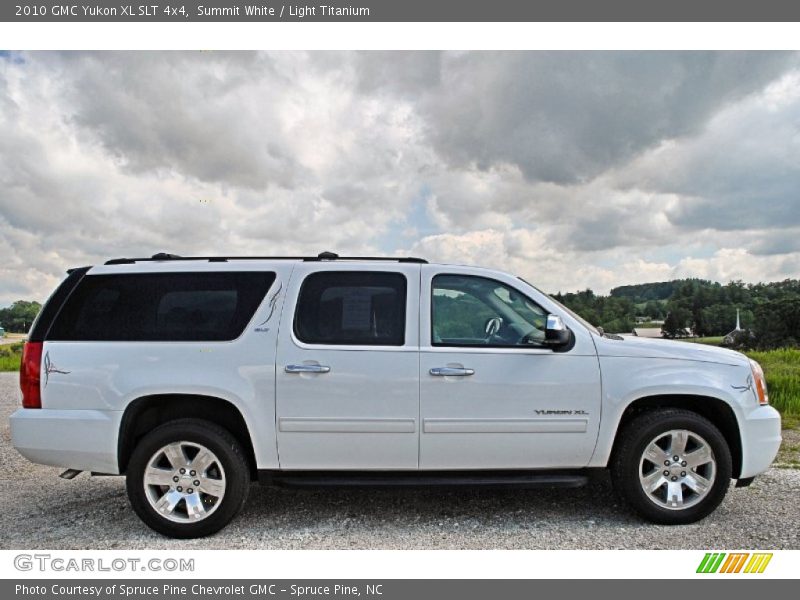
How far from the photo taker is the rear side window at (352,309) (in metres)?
4.33

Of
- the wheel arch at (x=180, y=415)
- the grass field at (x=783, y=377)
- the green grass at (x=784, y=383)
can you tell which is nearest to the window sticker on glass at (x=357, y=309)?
the wheel arch at (x=180, y=415)

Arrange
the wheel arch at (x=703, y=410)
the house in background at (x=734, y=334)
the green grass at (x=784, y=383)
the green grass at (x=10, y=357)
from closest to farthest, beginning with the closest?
1. the wheel arch at (x=703, y=410)
2. the green grass at (x=784, y=383)
3. the green grass at (x=10, y=357)
4. the house in background at (x=734, y=334)

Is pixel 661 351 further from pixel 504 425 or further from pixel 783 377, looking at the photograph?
pixel 783 377

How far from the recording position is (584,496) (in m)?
5.18

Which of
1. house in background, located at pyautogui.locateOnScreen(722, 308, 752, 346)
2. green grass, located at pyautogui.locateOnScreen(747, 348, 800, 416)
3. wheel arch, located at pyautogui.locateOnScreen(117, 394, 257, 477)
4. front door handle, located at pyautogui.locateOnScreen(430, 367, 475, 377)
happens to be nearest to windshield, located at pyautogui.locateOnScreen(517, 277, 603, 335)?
front door handle, located at pyautogui.locateOnScreen(430, 367, 475, 377)

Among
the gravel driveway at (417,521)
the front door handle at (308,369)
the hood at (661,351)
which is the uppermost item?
the hood at (661,351)

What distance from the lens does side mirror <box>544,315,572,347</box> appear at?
13.7ft

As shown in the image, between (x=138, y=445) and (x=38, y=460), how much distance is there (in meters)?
0.82

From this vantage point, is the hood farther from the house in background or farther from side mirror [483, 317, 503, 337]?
the house in background

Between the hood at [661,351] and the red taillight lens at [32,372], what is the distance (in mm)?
4126

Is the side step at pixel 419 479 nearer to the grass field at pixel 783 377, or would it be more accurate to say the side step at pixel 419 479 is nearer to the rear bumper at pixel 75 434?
the rear bumper at pixel 75 434

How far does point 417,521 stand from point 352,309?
5.65ft

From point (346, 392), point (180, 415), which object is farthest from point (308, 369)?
point (180, 415)

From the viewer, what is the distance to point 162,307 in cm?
444
